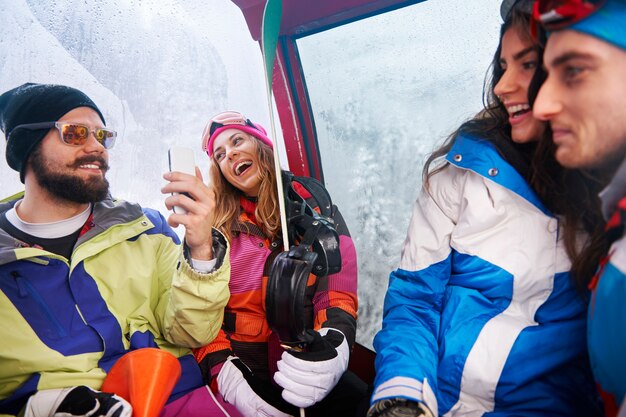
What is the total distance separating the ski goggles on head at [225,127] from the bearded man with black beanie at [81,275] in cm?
40

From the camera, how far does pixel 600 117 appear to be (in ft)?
2.60

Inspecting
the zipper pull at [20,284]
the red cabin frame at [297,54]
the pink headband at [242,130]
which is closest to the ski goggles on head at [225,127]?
the pink headband at [242,130]

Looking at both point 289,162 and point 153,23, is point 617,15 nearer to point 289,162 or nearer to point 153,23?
point 289,162

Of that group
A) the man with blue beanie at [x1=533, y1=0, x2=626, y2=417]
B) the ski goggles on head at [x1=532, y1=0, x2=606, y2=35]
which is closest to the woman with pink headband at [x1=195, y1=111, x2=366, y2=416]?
the man with blue beanie at [x1=533, y1=0, x2=626, y2=417]

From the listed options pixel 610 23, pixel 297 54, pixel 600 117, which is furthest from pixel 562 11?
pixel 297 54

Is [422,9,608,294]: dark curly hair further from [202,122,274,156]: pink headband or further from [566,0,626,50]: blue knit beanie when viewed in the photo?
[202,122,274,156]: pink headband

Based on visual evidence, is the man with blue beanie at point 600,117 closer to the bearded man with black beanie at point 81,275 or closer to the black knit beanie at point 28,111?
the bearded man with black beanie at point 81,275

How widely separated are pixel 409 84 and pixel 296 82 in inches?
23.5

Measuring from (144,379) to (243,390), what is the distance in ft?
1.18

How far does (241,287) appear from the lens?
1.77 metres

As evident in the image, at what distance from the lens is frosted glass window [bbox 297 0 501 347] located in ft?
6.33

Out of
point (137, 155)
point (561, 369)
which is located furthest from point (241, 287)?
point (561, 369)

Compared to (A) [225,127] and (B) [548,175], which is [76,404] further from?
(B) [548,175]

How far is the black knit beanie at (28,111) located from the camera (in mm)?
1622
